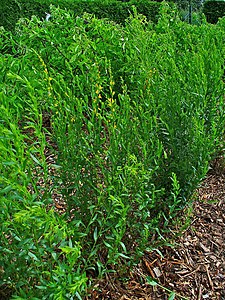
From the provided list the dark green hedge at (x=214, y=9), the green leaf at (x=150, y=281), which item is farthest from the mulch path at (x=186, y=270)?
the dark green hedge at (x=214, y=9)

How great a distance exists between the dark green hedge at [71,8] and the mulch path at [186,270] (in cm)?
531

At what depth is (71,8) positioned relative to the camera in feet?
29.5

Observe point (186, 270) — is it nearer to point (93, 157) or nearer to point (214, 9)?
point (93, 157)

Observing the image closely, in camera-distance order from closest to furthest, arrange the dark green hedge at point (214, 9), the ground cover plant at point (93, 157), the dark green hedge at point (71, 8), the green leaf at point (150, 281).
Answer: the ground cover plant at point (93, 157) → the green leaf at point (150, 281) → the dark green hedge at point (71, 8) → the dark green hedge at point (214, 9)

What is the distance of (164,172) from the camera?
8.80ft

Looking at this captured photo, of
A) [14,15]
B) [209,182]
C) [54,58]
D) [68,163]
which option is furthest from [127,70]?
[14,15]

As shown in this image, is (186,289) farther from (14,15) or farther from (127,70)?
(14,15)

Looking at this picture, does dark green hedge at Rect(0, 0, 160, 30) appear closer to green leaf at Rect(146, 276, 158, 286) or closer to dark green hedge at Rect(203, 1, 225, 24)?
dark green hedge at Rect(203, 1, 225, 24)

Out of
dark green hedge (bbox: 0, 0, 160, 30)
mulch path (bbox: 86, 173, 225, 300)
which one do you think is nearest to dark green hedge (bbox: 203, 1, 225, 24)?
dark green hedge (bbox: 0, 0, 160, 30)

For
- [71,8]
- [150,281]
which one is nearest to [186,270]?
[150,281]

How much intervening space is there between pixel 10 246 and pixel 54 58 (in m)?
1.96

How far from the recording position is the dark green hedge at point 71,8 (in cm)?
819

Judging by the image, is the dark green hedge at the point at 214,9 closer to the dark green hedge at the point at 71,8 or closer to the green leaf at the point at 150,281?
the dark green hedge at the point at 71,8

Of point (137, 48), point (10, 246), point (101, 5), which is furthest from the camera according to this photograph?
point (101, 5)
